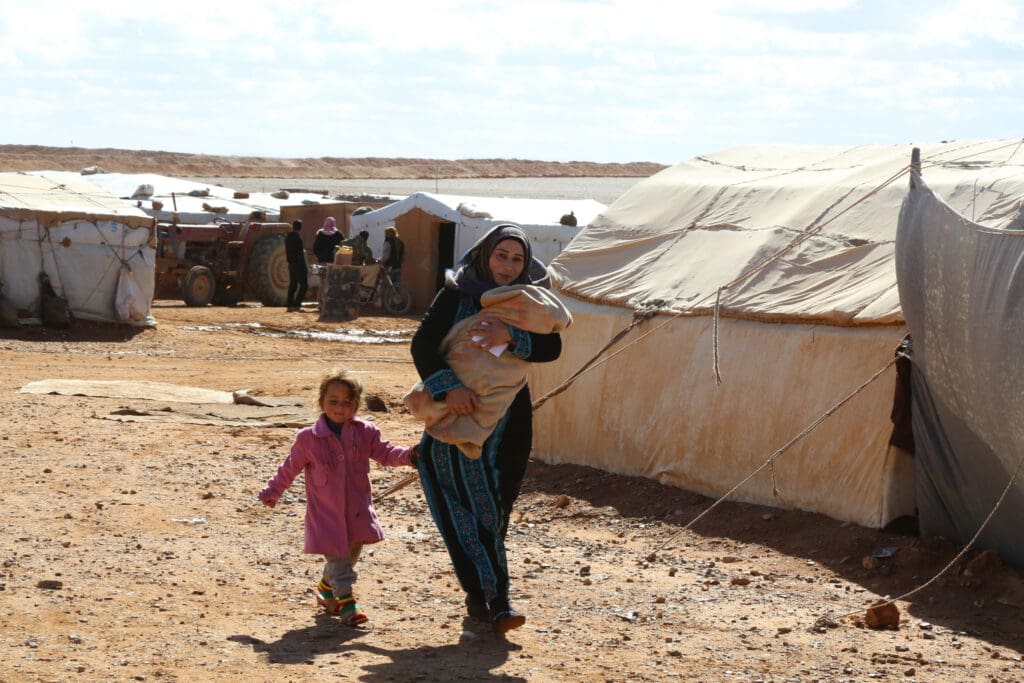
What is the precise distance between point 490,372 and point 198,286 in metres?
18.5

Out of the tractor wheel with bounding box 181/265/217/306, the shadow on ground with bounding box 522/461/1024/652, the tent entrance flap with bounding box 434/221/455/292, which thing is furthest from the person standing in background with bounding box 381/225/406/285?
the shadow on ground with bounding box 522/461/1024/652

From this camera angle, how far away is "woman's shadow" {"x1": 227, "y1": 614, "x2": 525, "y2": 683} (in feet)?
15.7

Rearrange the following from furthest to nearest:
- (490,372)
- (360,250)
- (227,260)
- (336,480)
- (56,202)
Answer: (227,260)
(360,250)
(56,202)
(336,480)
(490,372)

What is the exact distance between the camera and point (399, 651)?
5.05 m

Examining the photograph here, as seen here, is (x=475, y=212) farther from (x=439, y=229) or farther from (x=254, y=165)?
(x=254, y=165)

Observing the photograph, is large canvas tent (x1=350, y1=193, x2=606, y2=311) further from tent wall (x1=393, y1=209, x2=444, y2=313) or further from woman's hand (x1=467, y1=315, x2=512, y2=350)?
woman's hand (x1=467, y1=315, x2=512, y2=350)

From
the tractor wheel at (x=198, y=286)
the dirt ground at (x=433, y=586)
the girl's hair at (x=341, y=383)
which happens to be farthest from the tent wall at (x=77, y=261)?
the girl's hair at (x=341, y=383)

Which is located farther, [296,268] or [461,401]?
[296,268]

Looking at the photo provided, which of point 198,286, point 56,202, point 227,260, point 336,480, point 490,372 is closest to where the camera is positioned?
point 490,372

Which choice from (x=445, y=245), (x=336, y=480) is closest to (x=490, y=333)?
(x=336, y=480)

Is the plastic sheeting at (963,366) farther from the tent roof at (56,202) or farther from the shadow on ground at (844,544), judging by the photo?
the tent roof at (56,202)

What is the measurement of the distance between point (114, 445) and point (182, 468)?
859 millimetres

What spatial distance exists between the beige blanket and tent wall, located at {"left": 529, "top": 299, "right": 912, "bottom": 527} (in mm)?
2559

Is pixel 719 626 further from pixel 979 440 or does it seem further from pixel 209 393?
pixel 209 393
